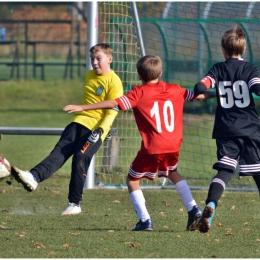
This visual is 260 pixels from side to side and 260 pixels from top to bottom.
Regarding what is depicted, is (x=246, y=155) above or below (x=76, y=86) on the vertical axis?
above

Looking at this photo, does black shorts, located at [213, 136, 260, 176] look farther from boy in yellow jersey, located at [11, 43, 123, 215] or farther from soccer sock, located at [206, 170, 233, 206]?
boy in yellow jersey, located at [11, 43, 123, 215]

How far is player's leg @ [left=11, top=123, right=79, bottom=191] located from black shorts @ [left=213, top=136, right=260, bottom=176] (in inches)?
69.6

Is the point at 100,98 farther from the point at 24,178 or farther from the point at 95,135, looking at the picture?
the point at 24,178

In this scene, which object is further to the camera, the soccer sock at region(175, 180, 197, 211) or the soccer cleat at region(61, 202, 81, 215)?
the soccer cleat at region(61, 202, 81, 215)

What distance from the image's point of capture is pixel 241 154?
6219mm

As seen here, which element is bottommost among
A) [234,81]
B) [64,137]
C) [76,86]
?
[76,86]

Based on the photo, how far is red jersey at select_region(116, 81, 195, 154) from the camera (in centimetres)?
625

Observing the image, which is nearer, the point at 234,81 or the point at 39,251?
the point at 39,251

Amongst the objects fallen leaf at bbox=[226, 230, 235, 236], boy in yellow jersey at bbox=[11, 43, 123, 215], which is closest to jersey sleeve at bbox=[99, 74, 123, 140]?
boy in yellow jersey at bbox=[11, 43, 123, 215]

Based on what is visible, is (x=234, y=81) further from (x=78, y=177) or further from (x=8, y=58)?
(x=8, y=58)

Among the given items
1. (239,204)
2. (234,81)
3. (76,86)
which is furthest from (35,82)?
(234,81)

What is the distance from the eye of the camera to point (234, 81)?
6.21 m

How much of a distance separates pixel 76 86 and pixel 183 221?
2052 centimetres

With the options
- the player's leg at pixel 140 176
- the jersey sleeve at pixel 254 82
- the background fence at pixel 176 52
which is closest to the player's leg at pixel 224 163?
the jersey sleeve at pixel 254 82
